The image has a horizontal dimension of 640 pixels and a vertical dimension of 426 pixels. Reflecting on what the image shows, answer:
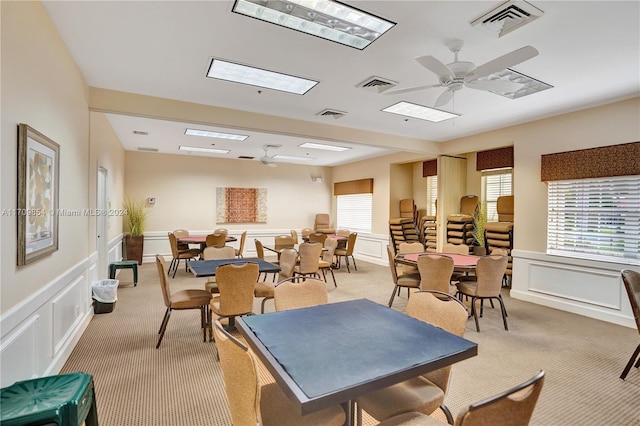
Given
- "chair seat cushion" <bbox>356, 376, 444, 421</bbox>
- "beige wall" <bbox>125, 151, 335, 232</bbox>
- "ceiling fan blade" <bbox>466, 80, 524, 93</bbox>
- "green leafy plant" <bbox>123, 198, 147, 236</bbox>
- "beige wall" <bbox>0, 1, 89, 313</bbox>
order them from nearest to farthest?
"chair seat cushion" <bbox>356, 376, 444, 421</bbox> → "beige wall" <bbox>0, 1, 89, 313</bbox> → "ceiling fan blade" <bbox>466, 80, 524, 93</bbox> → "green leafy plant" <bbox>123, 198, 147, 236</bbox> → "beige wall" <bbox>125, 151, 335, 232</bbox>

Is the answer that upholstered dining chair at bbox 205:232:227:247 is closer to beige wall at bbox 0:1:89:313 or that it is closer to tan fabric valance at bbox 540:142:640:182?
beige wall at bbox 0:1:89:313

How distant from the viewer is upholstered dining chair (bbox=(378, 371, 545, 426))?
40.9 inches

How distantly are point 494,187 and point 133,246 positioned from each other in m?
8.31

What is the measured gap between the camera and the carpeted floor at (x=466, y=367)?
227 centimetres

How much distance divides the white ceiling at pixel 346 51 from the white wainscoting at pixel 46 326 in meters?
2.09

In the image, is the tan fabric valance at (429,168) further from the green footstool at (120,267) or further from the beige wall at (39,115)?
the beige wall at (39,115)

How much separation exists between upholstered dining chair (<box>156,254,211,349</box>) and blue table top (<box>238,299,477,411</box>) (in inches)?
65.3

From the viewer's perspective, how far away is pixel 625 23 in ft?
8.16

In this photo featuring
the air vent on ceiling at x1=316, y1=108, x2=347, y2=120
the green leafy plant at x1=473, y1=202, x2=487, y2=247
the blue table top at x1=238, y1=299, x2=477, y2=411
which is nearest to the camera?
the blue table top at x1=238, y1=299, x2=477, y2=411

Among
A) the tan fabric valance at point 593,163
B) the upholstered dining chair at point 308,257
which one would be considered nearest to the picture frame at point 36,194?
the upholstered dining chair at point 308,257

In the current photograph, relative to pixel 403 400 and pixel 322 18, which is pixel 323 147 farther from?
pixel 403 400

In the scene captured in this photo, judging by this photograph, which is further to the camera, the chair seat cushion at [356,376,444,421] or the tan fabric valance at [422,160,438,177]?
the tan fabric valance at [422,160,438,177]

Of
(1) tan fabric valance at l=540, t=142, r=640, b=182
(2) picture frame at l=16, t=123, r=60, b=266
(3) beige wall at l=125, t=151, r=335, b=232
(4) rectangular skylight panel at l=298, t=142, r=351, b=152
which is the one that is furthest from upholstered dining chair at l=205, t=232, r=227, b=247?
(1) tan fabric valance at l=540, t=142, r=640, b=182

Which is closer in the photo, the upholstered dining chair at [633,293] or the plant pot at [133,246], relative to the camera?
the upholstered dining chair at [633,293]
